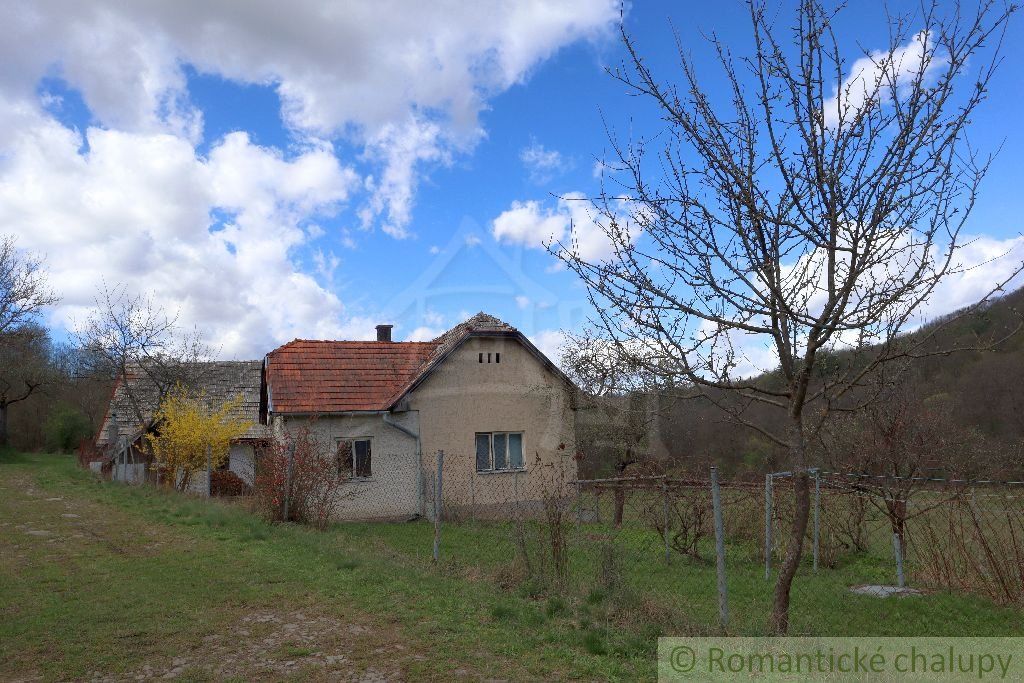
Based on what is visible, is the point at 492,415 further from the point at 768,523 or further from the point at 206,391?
the point at 206,391

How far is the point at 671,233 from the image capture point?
516 cm

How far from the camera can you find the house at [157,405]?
26312 millimetres

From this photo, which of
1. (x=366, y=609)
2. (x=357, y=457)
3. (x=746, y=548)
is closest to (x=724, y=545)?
(x=746, y=548)

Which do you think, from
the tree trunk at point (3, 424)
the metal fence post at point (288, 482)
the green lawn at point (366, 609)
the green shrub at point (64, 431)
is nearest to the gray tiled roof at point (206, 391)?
the tree trunk at point (3, 424)

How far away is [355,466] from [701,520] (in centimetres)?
1042

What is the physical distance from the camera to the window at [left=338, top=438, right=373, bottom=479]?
19.1 m

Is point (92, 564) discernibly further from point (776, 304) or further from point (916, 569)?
point (916, 569)

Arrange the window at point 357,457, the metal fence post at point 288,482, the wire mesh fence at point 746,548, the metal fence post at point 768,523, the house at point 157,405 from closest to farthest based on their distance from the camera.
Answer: the wire mesh fence at point 746,548, the metal fence post at point 768,523, the metal fence post at point 288,482, the window at point 357,457, the house at point 157,405

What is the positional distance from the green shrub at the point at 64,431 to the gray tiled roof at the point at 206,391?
19734 millimetres

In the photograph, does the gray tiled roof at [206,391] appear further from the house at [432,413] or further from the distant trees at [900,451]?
the distant trees at [900,451]

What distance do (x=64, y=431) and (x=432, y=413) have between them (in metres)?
41.9

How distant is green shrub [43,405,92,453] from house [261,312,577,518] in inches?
1505

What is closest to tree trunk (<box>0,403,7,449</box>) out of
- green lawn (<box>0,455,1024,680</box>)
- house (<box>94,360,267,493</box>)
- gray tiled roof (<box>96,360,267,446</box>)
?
house (<box>94,360,267,493</box>)

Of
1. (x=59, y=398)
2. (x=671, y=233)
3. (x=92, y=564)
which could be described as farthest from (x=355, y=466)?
(x=59, y=398)
